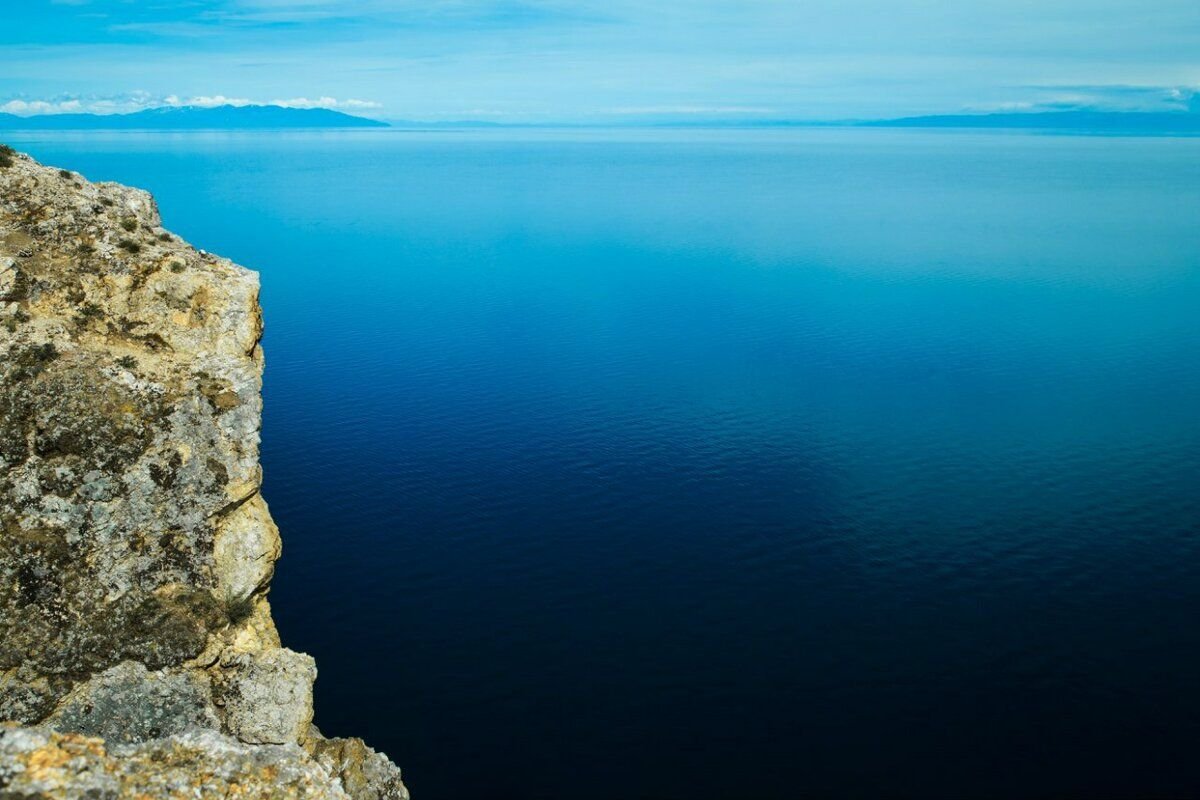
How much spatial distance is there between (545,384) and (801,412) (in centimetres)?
2650

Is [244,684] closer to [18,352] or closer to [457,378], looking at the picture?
[18,352]

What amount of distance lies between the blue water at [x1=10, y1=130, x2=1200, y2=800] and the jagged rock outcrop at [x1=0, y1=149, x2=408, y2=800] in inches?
673

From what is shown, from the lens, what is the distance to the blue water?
45.3 metres

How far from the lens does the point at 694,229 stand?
187750 millimetres

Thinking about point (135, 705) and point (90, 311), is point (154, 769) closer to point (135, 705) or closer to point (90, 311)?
point (135, 705)

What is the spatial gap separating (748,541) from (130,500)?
42877 mm

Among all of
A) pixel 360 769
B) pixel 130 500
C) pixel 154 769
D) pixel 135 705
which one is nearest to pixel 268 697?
pixel 135 705

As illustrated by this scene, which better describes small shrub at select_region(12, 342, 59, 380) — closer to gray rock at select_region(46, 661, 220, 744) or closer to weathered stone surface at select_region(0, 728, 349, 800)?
gray rock at select_region(46, 661, 220, 744)

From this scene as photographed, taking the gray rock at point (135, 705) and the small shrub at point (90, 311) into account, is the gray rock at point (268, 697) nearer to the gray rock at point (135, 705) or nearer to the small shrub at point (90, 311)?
the gray rock at point (135, 705)

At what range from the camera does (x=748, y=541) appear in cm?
6266

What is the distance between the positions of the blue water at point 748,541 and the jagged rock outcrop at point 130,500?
17.1 m

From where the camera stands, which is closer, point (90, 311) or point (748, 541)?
point (90, 311)

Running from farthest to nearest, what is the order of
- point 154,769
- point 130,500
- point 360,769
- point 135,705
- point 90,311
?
point 360,769 < point 90,311 < point 130,500 < point 135,705 < point 154,769

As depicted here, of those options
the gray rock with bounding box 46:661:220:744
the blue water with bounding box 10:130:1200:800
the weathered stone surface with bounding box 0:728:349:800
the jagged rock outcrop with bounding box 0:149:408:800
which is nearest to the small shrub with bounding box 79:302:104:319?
the jagged rock outcrop with bounding box 0:149:408:800
